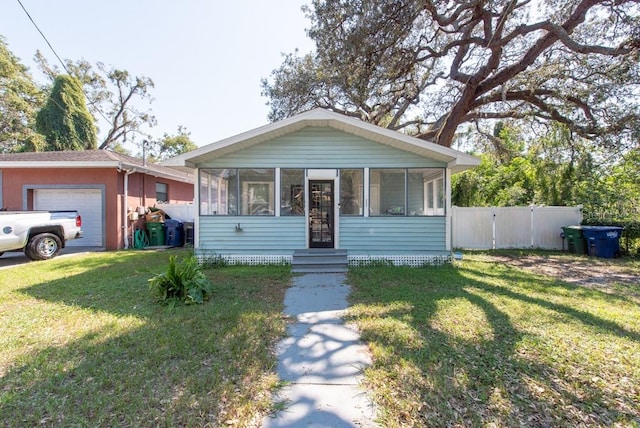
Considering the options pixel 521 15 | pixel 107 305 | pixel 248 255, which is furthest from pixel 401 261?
pixel 521 15

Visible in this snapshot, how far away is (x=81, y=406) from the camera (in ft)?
7.78

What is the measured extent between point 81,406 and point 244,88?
1440 centimetres

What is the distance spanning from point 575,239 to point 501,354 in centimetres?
940

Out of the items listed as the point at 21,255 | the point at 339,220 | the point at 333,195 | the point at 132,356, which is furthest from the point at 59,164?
the point at 132,356

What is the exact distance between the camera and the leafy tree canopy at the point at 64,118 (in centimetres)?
1953

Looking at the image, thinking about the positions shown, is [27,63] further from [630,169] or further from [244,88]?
[630,169]

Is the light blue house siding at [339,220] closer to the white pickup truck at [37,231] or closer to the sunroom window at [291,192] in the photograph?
the sunroom window at [291,192]

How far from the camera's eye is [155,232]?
1159 cm

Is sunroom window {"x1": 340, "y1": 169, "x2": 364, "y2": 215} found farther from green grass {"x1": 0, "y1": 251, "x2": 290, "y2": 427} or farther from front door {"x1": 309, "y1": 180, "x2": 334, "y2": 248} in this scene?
green grass {"x1": 0, "y1": 251, "x2": 290, "y2": 427}

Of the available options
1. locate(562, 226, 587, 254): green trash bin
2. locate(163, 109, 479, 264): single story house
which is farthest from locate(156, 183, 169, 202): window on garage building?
locate(562, 226, 587, 254): green trash bin

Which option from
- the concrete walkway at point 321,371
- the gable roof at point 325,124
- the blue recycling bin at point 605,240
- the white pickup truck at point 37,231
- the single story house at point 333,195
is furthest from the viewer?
the blue recycling bin at point 605,240

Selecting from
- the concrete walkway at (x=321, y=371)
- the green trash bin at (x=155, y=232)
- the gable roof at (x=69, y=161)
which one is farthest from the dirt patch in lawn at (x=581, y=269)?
the green trash bin at (x=155, y=232)

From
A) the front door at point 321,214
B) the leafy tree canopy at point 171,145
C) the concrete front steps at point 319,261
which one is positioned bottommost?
the concrete front steps at point 319,261

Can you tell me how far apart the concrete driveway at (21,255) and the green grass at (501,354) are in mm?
8845
